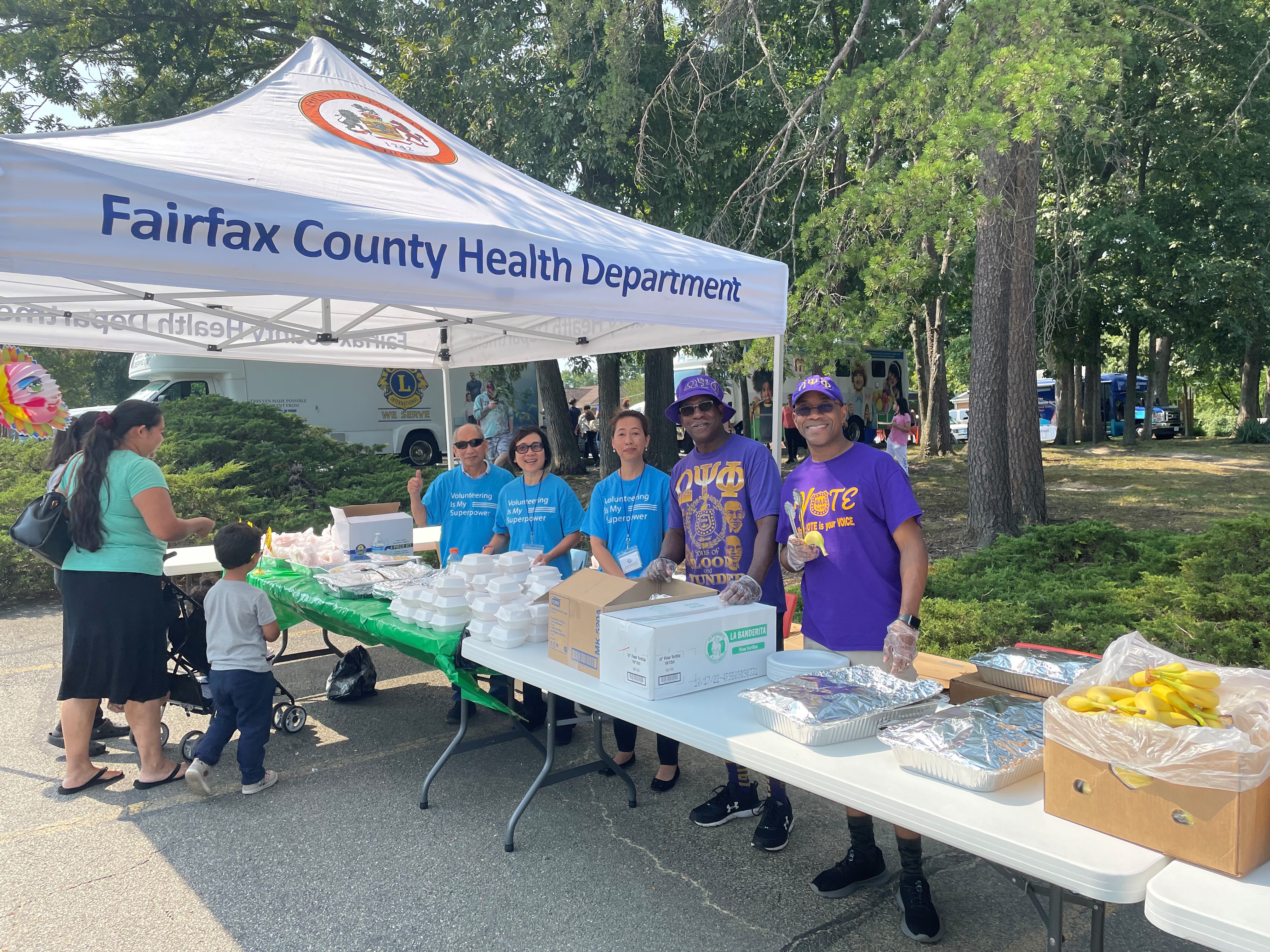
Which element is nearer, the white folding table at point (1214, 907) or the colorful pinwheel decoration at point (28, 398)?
the white folding table at point (1214, 907)

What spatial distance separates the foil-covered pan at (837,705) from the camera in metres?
2.15

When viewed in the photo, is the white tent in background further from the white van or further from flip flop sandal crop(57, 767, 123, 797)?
the white van

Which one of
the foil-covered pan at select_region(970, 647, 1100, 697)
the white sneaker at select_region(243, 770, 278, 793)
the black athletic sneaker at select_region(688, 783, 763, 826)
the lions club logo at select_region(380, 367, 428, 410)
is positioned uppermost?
the lions club logo at select_region(380, 367, 428, 410)

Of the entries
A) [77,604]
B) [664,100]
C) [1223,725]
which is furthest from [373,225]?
[664,100]

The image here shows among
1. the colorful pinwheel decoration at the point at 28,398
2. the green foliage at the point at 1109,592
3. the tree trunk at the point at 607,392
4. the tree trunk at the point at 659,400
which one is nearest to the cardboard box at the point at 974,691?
the green foliage at the point at 1109,592

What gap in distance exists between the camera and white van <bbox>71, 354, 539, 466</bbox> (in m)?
15.4

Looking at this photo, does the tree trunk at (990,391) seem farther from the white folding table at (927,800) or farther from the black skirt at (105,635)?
the black skirt at (105,635)

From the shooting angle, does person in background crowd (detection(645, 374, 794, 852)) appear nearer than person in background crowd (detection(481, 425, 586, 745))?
Yes

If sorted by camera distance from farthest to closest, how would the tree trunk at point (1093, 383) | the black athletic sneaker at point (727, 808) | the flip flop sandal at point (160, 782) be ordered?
the tree trunk at point (1093, 383), the flip flop sandal at point (160, 782), the black athletic sneaker at point (727, 808)

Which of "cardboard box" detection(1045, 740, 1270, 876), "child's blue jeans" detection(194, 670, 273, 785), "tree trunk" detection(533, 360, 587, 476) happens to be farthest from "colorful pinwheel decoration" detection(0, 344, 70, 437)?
"tree trunk" detection(533, 360, 587, 476)

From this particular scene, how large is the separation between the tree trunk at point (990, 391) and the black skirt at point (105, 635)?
6.77 metres

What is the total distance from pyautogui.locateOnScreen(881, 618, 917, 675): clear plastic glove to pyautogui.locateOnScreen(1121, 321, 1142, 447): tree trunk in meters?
21.5

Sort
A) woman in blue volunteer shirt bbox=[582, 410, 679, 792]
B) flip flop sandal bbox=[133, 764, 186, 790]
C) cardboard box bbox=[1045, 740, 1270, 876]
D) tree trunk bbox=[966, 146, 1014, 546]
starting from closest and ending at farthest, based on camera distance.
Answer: cardboard box bbox=[1045, 740, 1270, 876] → woman in blue volunteer shirt bbox=[582, 410, 679, 792] → flip flop sandal bbox=[133, 764, 186, 790] → tree trunk bbox=[966, 146, 1014, 546]

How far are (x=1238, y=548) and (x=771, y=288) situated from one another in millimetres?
3446
